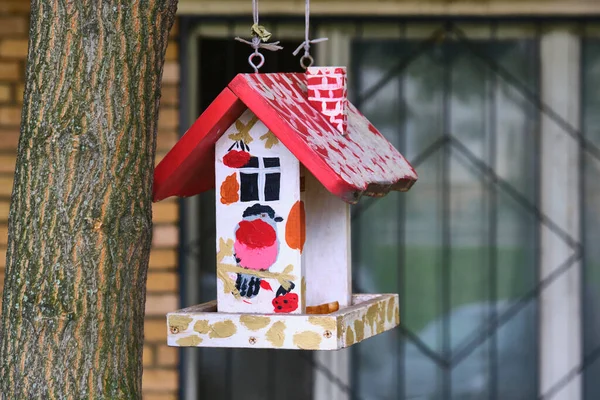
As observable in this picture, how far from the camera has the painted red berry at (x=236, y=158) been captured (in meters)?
1.98

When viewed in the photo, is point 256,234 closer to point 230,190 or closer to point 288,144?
point 230,190

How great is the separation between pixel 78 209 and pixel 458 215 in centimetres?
223

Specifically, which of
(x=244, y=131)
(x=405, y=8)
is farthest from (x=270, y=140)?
(x=405, y=8)

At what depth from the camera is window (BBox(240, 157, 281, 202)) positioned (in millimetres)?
1958

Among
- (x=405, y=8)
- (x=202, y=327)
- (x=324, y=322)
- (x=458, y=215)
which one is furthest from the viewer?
(x=458, y=215)

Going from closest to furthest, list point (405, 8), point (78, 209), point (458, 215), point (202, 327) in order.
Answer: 1. point (78, 209)
2. point (202, 327)
3. point (405, 8)
4. point (458, 215)

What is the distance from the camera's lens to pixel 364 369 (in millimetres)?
3719

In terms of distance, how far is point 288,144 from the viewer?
1856mm

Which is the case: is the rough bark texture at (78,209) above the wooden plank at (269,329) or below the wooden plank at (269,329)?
above

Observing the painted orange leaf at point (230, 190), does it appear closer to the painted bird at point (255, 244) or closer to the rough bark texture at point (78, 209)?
the painted bird at point (255, 244)

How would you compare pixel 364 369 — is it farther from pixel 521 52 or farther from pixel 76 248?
pixel 76 248

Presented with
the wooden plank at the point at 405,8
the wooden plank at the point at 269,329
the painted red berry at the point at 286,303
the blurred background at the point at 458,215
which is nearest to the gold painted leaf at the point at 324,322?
the wooden plank at the point at 269,329

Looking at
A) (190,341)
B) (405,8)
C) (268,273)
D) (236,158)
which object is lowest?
(190,341)

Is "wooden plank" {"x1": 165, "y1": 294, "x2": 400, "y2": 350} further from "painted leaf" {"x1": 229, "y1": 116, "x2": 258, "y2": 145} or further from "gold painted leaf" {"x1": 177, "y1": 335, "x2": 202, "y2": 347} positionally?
"painted leaf" {"x1": 229, "y1": 116, "x2": 258, "y2": 145}
